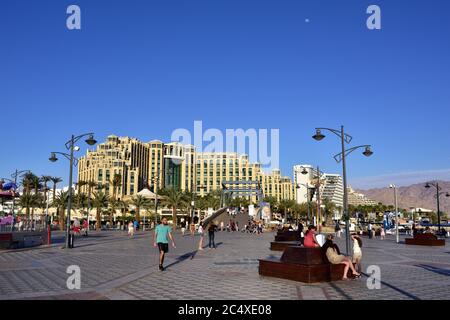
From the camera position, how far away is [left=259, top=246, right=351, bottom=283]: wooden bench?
992 centimetres

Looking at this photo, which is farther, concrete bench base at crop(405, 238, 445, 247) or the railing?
concrete bench base at crop(405, 238, 445, 247)

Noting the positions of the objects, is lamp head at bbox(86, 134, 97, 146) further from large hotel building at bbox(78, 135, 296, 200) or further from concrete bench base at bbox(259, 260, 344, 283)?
large hotel building at bbox(78, 135, 296, 200)

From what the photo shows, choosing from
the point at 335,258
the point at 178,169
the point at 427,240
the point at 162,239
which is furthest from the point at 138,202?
the point at 178,169

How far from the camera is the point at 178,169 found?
182500mm

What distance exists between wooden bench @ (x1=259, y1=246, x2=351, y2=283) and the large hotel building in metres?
136

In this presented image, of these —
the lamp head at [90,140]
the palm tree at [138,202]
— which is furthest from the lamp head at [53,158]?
the palm tree at [138,202]

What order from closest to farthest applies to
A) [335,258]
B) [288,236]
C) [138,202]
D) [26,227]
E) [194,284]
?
1. [194,284]
2. [335,258]
3. [288,236]
4. [26,227]
5. [138,202]

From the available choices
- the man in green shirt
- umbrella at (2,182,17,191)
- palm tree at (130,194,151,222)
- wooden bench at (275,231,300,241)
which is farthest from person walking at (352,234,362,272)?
palm tree at (130,194,151,222)

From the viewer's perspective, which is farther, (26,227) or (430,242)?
(430,242)

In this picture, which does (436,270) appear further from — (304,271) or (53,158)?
(53,158)

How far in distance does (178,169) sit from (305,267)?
6858 inches

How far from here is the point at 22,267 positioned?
12859mm

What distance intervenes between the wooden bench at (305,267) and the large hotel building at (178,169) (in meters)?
136

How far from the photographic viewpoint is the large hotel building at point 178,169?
522 feet
